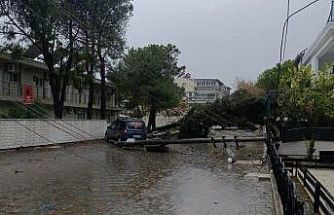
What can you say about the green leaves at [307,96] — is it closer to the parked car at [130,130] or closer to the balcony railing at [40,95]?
the parked car at [130,130]

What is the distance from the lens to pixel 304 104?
3038 centimetres

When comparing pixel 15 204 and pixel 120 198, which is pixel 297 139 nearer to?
pixel 120 198

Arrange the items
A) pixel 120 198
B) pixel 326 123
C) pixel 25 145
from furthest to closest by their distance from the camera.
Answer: pixel 326 123, pixel 25 145, pixel 120 198

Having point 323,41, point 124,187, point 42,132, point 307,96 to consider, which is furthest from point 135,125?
point 124,187

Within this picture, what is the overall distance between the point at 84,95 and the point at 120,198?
41813 mm

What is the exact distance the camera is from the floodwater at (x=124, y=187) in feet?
38.4

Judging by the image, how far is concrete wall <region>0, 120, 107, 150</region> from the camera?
2647 cm

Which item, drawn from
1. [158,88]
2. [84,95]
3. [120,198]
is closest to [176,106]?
[158,88]

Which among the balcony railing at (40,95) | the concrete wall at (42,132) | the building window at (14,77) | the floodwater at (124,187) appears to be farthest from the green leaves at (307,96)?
the building window at (14,77)

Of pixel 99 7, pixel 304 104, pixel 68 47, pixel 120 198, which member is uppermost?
pixel 99 7

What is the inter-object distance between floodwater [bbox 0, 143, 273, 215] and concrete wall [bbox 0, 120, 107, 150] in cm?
191

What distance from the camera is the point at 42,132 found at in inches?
1193

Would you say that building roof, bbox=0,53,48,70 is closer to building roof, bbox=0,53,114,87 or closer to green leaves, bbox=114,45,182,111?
building roof, bbox=0,53,114,87

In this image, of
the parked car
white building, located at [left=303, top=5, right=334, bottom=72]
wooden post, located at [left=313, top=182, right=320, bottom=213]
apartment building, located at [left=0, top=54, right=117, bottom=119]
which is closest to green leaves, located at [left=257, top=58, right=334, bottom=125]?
white building, located at [left=303, top=5, right=334, bottom=72]
